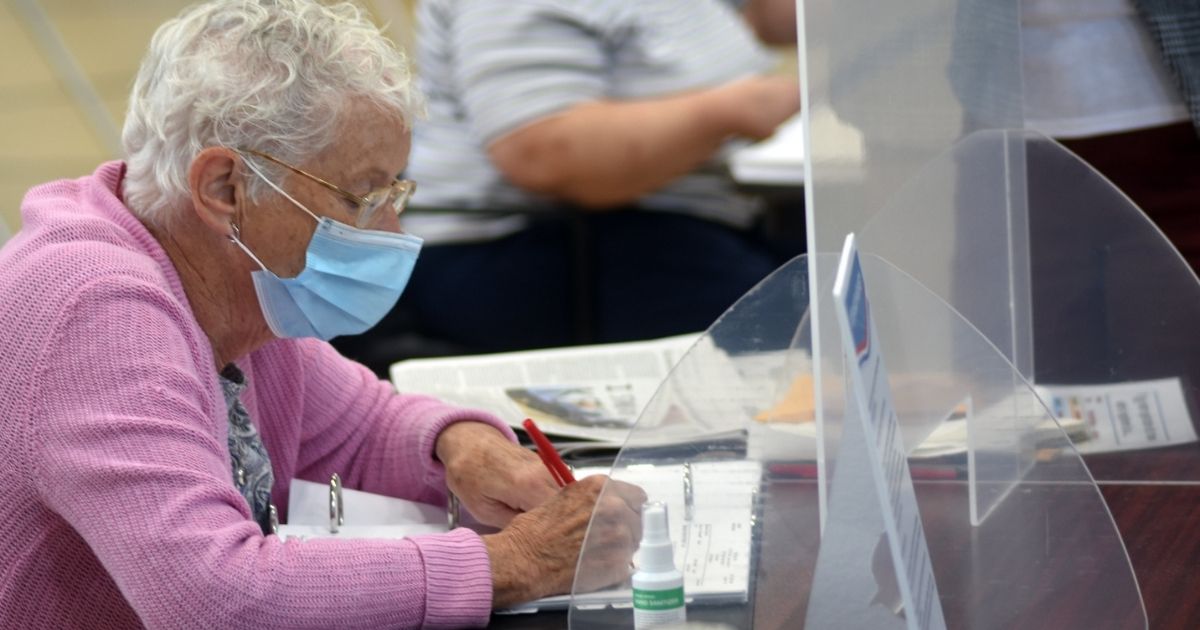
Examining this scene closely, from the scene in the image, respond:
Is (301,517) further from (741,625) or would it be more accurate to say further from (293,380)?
(741,625)

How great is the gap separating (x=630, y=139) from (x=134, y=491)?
4.30ft

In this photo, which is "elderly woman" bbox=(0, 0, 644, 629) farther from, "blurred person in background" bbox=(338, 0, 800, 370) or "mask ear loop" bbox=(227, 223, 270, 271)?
"blurred person in background" bbox=(338, 0, 800, 370)

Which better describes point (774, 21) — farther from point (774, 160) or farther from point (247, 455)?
point (247, 455)

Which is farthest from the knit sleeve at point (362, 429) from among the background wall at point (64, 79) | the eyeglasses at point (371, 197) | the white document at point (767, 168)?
the background wall at point (64, 79)

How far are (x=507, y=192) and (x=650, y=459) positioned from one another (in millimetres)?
1308

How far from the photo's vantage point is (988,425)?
1018mm

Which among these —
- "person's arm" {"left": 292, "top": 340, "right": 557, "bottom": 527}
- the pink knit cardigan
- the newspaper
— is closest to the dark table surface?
the pink knit cardigan

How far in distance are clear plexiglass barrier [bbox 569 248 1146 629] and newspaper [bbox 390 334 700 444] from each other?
0.55m

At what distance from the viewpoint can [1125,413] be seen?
1.41 m

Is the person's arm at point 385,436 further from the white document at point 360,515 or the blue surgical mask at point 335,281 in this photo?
the blue surgical mask at point 335,281

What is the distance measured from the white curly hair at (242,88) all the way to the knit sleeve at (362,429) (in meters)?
0.33

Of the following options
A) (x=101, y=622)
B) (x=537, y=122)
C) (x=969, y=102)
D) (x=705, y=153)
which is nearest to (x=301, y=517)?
(x=101, y=622)

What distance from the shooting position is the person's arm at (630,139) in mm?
2137

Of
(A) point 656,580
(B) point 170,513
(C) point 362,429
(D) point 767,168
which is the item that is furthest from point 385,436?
(D) point 767,168
